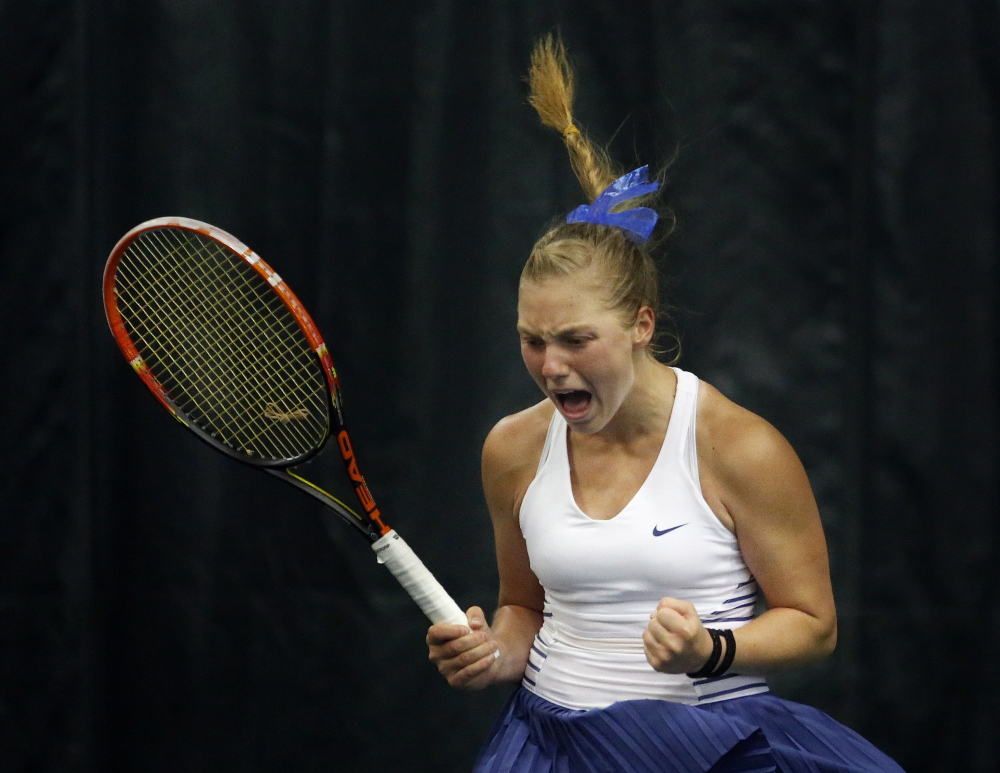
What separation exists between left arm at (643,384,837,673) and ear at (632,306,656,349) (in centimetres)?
13

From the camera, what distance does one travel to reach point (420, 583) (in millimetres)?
1282

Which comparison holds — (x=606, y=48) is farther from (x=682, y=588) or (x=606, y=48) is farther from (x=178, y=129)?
(x=682, y=588)

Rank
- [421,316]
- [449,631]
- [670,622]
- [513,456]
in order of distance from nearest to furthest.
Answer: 1. [670,622]
2. [449,631]
3. [513,456]
4. [421,316]

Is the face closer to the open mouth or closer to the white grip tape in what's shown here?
the open mouth

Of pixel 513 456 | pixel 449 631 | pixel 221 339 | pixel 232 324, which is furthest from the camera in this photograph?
pixel 232 324

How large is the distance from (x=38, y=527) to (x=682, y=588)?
4.43 feet

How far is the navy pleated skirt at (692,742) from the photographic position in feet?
4.05

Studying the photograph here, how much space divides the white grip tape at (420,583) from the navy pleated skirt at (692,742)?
17 centimetres

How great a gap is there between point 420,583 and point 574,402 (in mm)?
262

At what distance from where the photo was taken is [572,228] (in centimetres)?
136

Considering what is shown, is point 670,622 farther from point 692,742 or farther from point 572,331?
point 572,331

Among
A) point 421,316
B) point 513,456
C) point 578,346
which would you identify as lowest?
point 513,456

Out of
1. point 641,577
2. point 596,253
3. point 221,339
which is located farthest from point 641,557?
point 221,339

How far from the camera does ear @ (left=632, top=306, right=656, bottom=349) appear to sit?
1.35 meters
